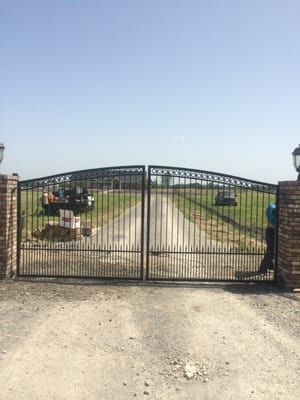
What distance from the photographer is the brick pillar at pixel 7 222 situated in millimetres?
6777

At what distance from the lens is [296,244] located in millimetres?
6574

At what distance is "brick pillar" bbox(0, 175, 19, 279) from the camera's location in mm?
6777

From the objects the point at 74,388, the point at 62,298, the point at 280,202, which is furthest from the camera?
the point at 280,202

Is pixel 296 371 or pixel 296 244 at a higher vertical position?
pixel 296 244

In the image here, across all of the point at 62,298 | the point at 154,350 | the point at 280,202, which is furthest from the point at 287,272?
the point at 62,298

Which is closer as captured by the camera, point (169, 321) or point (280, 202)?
point (169, 321)

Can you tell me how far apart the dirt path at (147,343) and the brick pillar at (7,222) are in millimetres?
641

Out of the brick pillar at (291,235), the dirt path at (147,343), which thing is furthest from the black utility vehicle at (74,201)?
the brick pillar at (291,235)

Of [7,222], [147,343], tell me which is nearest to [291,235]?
[147,343]

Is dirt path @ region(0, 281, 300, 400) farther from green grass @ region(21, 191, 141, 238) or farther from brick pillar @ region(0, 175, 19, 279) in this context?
green grass @ region(21, 191, 141, 238)

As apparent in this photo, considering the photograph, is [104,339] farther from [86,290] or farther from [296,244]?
[296,244]

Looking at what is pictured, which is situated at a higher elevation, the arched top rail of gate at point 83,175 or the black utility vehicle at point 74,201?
the arched top rail of gate at point 83,175

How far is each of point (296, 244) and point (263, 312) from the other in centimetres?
172

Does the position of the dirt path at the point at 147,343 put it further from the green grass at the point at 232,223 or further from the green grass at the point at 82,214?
the green grass at the point at 82,214
